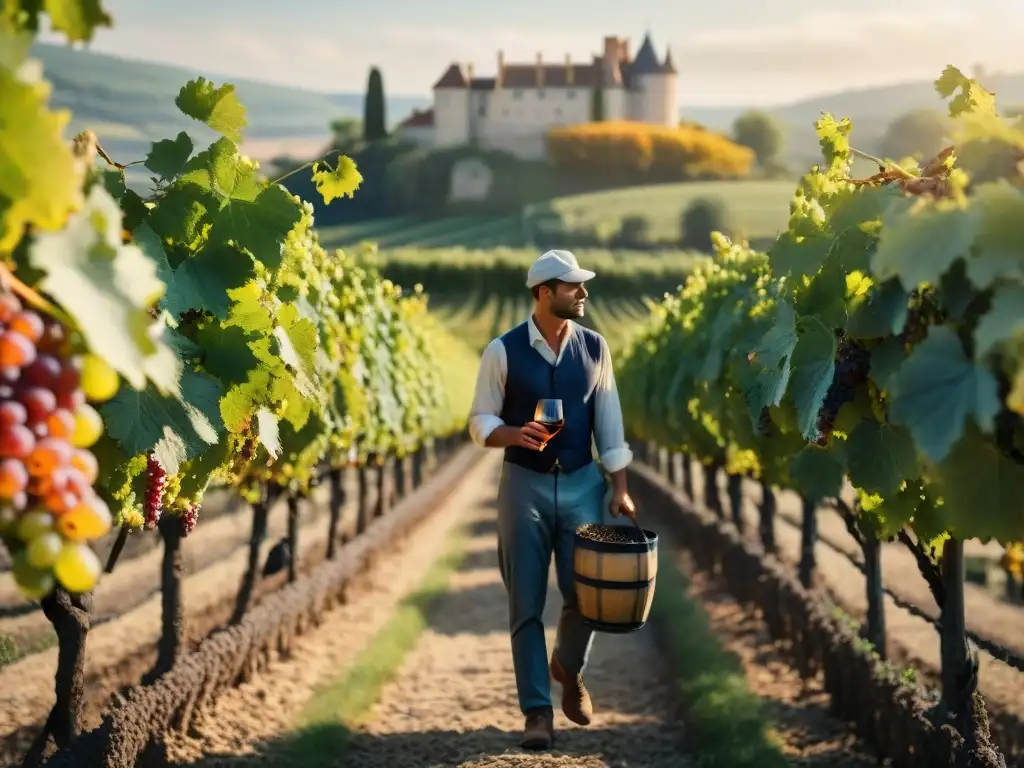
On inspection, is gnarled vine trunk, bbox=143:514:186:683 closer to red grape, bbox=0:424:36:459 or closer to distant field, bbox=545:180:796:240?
red grape, bbox=0:424:36:459

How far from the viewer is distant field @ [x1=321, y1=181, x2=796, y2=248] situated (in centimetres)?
9638

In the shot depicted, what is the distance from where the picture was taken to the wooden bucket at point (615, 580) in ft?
17.6

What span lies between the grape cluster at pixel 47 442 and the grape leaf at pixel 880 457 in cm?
259

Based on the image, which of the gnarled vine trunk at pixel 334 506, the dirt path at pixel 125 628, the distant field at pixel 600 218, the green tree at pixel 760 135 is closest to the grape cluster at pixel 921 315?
the dirt path at pixel 125 628

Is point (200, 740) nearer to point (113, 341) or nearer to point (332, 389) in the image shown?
point (332, 389)

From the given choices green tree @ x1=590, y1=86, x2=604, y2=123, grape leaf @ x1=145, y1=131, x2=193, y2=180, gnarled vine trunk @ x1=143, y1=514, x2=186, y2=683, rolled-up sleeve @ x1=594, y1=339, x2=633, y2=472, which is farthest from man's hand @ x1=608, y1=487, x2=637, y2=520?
green tree @ x1=590, y1=86, x2=604, y2=123

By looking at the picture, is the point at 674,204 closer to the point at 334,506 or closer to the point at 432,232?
the point at 432,232

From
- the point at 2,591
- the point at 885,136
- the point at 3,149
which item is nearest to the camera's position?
the point at 3,149

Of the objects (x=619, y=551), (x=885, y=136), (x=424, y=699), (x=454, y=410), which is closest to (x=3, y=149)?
(x=619, y=551)

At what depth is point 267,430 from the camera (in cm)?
442

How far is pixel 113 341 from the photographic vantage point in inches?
88.7

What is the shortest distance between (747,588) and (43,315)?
9.35m

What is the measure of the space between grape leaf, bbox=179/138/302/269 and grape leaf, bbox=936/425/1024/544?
214 centimetres

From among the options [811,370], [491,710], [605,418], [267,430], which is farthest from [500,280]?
[811,370]
